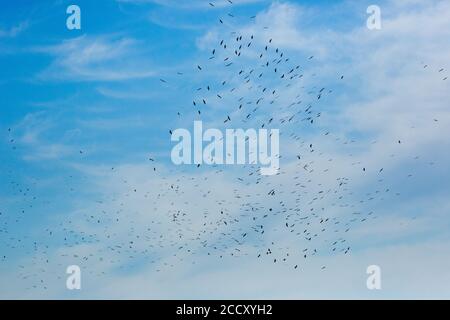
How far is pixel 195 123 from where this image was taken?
1198cm

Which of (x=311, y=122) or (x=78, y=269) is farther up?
(x=311, y=122)
